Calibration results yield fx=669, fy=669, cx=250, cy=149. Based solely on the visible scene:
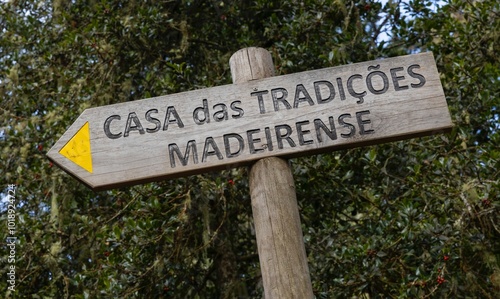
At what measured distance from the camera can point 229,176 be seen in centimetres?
425

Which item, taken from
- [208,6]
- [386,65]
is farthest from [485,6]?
[386,65]

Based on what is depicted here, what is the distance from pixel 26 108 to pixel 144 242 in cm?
175

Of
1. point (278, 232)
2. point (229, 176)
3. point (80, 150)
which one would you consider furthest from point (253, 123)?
point (229, 176)

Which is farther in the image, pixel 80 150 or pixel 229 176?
pixel 229 176

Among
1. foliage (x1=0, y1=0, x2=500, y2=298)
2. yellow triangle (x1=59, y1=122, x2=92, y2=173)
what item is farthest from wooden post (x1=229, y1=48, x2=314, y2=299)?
foliage (x1=0, y1=0, x2=500, y2=298)

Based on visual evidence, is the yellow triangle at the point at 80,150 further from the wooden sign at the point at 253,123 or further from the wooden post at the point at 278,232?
the wooden post at the point at 278,232

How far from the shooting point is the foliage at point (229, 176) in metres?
3.71

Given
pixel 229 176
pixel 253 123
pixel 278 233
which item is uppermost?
pixel 229 176

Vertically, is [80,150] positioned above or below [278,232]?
above

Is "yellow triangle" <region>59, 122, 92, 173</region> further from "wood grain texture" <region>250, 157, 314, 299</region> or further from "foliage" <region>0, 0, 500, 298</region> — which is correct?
"foliage" <region>0, 0, 500, 298</region>

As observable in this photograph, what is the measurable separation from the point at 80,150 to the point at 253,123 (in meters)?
0.55

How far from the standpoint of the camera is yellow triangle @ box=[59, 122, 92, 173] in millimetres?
2088

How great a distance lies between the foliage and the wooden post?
1.59 m

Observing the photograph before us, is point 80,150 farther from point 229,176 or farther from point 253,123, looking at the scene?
point 229,176
